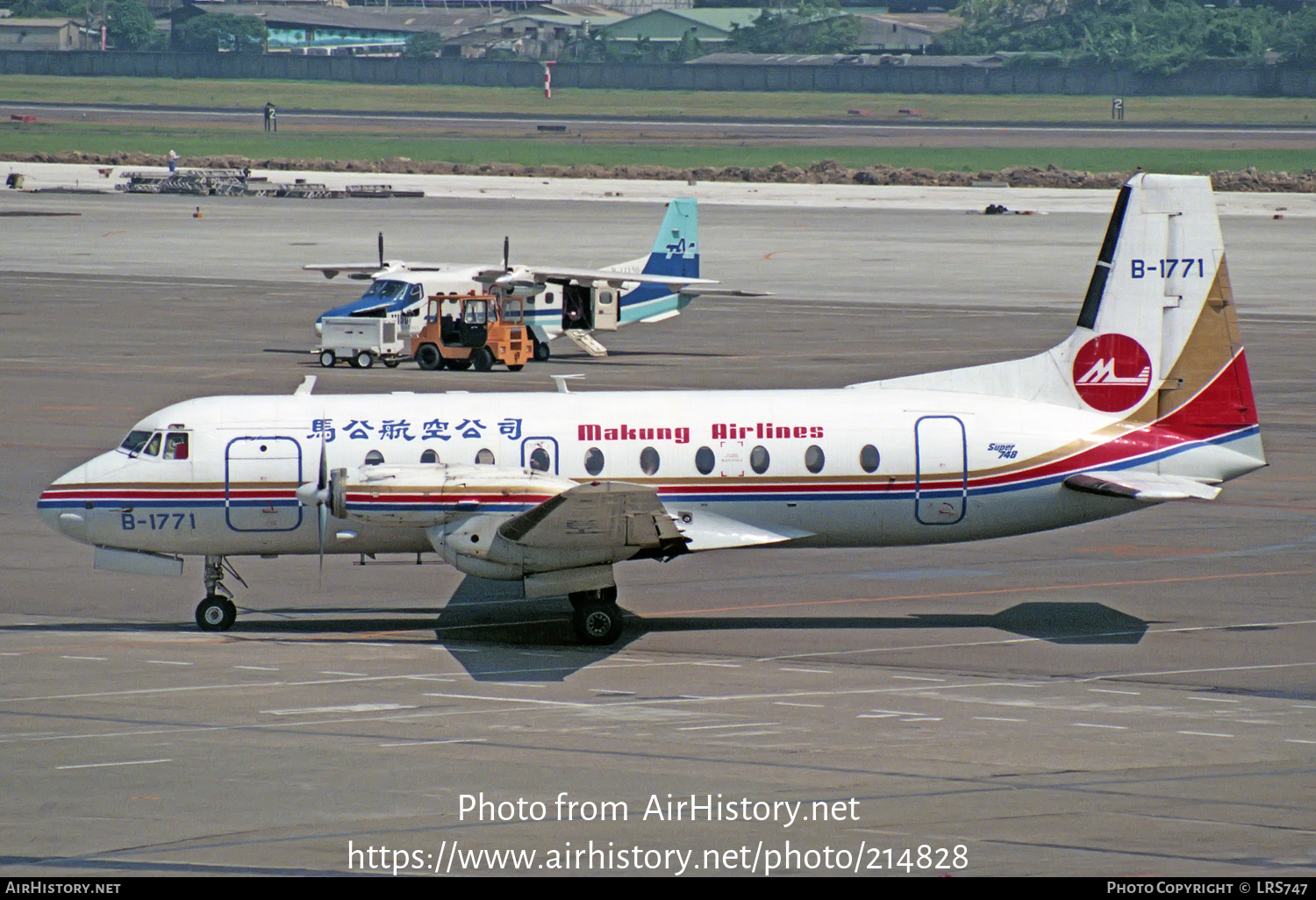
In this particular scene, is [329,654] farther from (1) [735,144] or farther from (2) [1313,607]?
(1) [735,144]

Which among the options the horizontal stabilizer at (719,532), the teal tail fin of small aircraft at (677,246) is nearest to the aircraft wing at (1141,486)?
the horizontal stabilizer at (719,532)

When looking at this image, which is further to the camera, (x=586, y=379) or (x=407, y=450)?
(x=586, y=379)

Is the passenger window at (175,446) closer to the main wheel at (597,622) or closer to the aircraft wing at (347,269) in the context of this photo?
the main wheel at (597,622)

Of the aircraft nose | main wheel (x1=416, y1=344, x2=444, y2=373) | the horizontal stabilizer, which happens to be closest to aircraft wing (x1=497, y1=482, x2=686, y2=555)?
the horizontal stabilizer

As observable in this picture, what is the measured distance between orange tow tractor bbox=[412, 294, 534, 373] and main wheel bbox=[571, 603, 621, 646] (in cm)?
2990

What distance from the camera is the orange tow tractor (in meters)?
52.9

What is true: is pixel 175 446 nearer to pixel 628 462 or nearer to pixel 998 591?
pixel 628 462

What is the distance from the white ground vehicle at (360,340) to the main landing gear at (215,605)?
28039mm

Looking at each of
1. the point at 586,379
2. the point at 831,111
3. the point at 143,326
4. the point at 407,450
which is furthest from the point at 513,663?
the point at 831,111

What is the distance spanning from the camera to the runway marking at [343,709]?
2003 centimetres

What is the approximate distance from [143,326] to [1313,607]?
146 ft

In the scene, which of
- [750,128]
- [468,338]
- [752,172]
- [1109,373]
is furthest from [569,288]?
[750,128]

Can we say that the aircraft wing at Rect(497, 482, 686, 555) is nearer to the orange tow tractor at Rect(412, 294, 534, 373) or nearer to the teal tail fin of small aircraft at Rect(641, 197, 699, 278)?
the orange tow tractor at Rect(412, 294, 534, 373)

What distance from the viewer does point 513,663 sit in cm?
2270
